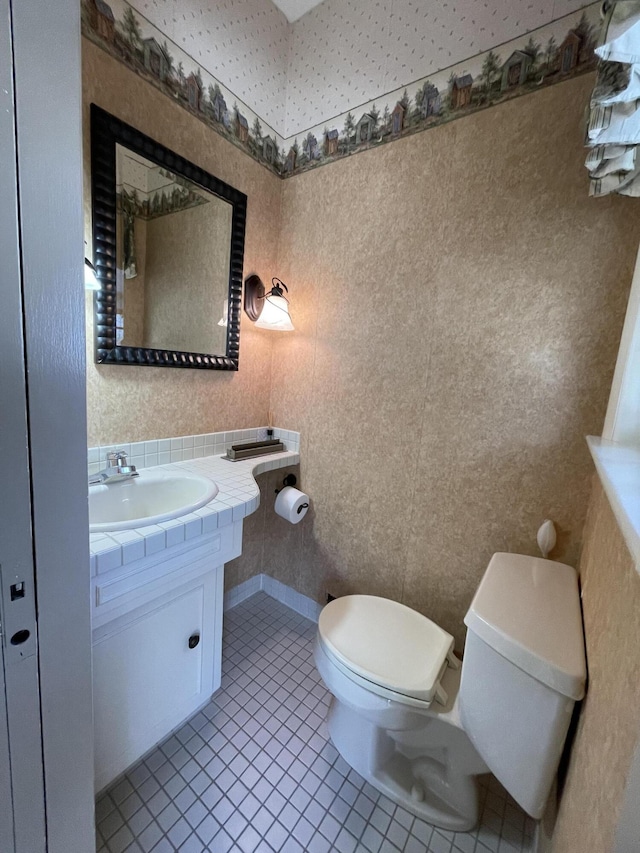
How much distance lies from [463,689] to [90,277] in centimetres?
159

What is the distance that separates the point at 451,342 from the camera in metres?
1.27

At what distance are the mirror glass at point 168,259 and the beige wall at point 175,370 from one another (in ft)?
0.34

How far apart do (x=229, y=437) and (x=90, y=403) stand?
2.05 ft

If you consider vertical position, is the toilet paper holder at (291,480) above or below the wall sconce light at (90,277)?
below

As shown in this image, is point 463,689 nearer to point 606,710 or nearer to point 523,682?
point 523,682

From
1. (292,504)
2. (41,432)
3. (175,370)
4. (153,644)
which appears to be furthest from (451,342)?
(153,644)

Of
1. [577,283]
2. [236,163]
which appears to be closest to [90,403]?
[236,163]

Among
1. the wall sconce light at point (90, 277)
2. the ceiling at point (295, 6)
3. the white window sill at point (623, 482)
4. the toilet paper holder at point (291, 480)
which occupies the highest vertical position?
the ceiling at point (295, 6)

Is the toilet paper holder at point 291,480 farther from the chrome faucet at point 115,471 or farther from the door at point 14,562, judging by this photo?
the door at point 14,562

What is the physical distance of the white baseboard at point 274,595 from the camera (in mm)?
1797

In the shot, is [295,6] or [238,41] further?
[295,6]

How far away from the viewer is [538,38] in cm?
104

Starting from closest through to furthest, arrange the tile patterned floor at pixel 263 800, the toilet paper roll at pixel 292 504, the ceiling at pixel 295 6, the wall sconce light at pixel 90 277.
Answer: the tile patterned floor at pixel 263 800, the wall sconce light at pixel 90 277, the ceiling at pixel 295 6, the toilet paper roll at pixel 292 504

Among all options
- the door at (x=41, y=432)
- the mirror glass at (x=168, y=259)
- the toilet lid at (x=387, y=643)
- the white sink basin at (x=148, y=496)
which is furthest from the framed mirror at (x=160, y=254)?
the toilet lid at (x=387, y=643)
